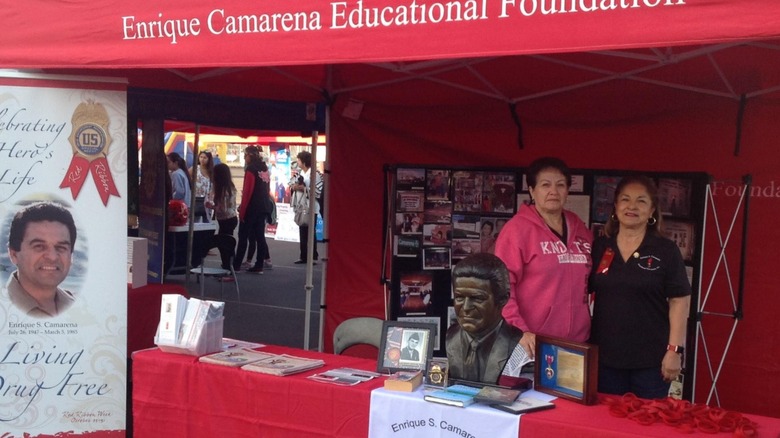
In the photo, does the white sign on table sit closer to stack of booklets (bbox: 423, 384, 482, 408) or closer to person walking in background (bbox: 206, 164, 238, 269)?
stack of booklets (bbox: 423, 384, 482, 408)

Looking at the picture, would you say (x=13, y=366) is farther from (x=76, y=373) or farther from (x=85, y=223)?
(x=85, y=223)

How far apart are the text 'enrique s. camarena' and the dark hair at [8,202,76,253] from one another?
0.91 metres

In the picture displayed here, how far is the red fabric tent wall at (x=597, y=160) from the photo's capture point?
425 cm

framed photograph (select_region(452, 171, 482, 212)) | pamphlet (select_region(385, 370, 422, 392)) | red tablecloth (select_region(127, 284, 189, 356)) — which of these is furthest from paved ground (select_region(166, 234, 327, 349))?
pamphlet (select_region(385, 370, 422, 392))

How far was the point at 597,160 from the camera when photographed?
4.66 m

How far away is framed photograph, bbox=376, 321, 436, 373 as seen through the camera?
267 cm

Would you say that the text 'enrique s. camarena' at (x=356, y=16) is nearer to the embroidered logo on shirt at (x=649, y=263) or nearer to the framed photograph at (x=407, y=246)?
the embroidered logo on shirt at (x=649, y=263)

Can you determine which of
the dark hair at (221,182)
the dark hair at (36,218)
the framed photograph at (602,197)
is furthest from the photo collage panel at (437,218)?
the dark hair at (221,182)

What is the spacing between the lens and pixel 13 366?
3.43 m

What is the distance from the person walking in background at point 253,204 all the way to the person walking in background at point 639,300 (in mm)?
7349

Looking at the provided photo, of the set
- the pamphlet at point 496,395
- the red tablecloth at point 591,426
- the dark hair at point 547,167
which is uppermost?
the dark hair at point 547,167

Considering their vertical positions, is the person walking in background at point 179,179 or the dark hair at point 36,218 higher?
the person walking in background at point 179,179

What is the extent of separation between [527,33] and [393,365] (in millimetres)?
1231

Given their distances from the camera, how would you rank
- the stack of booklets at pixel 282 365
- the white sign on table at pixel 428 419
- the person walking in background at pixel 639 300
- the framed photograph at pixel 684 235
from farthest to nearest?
the framed photograph at pixel 684 235 → the person walking in background at pixel 639 300 → the stack of booklets at pixel 282 365 → the white sign on table at pixel 428 419
